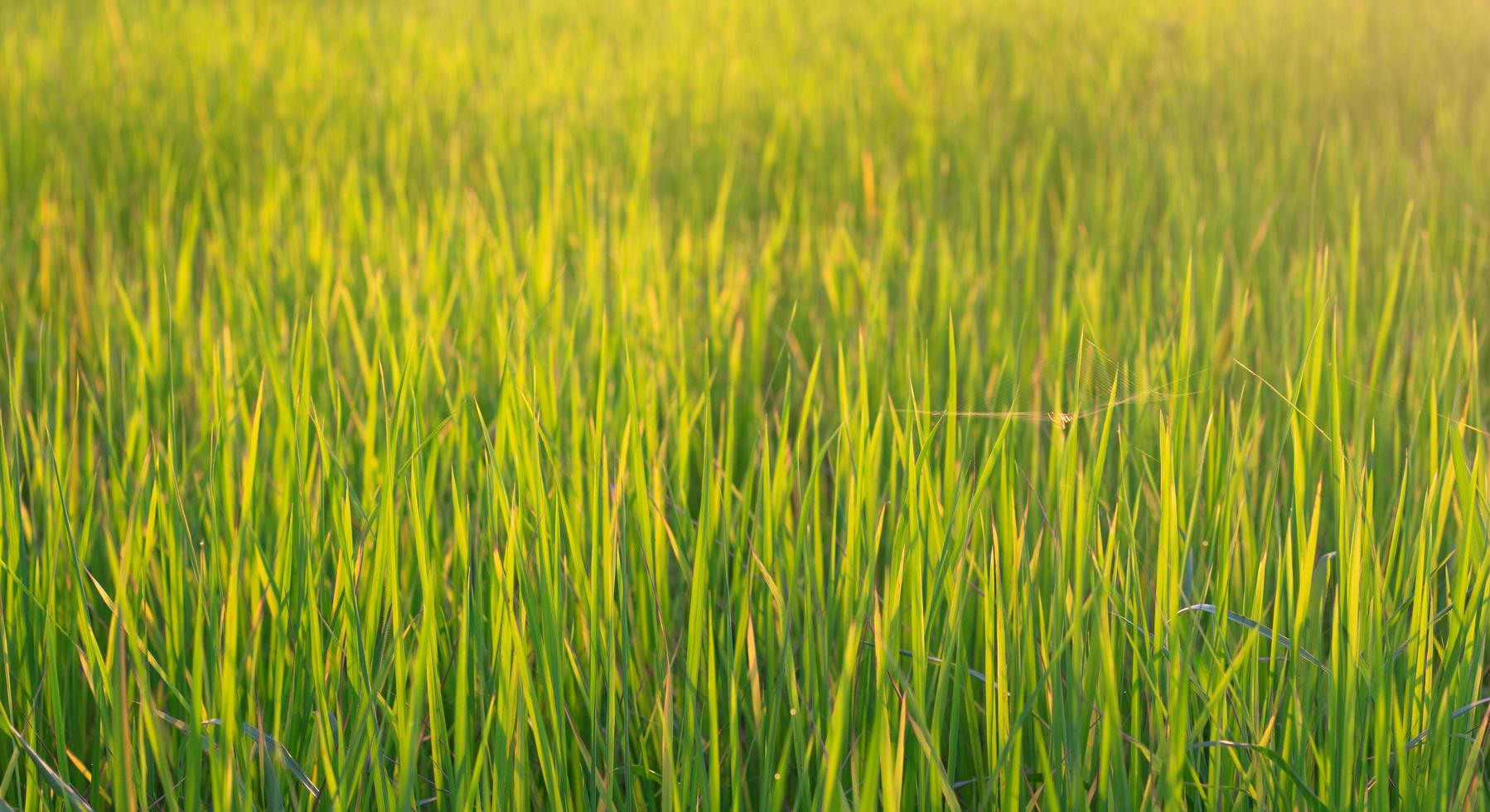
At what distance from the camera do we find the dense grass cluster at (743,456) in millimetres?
685

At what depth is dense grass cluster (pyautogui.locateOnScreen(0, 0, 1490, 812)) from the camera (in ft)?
2.25

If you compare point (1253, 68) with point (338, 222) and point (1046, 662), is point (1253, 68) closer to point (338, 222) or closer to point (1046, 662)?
point (338, 222)

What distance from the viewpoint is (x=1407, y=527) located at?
0.82m

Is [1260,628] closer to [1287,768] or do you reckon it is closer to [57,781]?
[1287,768]

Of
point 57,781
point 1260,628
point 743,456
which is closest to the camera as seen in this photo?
point 57,781

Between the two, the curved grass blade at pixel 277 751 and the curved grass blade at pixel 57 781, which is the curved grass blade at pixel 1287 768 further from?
the curved grass blade at pixel 57 781

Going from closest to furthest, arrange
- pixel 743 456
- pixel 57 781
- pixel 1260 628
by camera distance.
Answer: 1. pixel 57 781
2. pixel 1260 628
3. pixel 743 456

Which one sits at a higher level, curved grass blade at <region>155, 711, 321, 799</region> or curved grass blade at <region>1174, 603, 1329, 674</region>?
curved grass blade at <region>1174, 603, 1329, 674</region>

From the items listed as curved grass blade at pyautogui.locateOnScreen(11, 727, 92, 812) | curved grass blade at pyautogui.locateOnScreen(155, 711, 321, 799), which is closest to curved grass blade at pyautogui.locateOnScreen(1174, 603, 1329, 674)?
curved grass blade at pyautogui.locateOnScreen(155, 711, 321, 799)

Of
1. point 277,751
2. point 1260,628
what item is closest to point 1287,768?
Answer: point 1260,628

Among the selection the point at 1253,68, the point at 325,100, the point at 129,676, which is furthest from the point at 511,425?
the point at 1253,68

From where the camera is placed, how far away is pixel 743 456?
1.17m

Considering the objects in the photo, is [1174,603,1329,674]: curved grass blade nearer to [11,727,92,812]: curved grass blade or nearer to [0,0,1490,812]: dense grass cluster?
[0,0,1490,812]: dense grass cluster

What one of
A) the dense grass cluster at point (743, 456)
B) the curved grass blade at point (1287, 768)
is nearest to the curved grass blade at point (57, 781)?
the dense grass cluster at point (743, 456)
